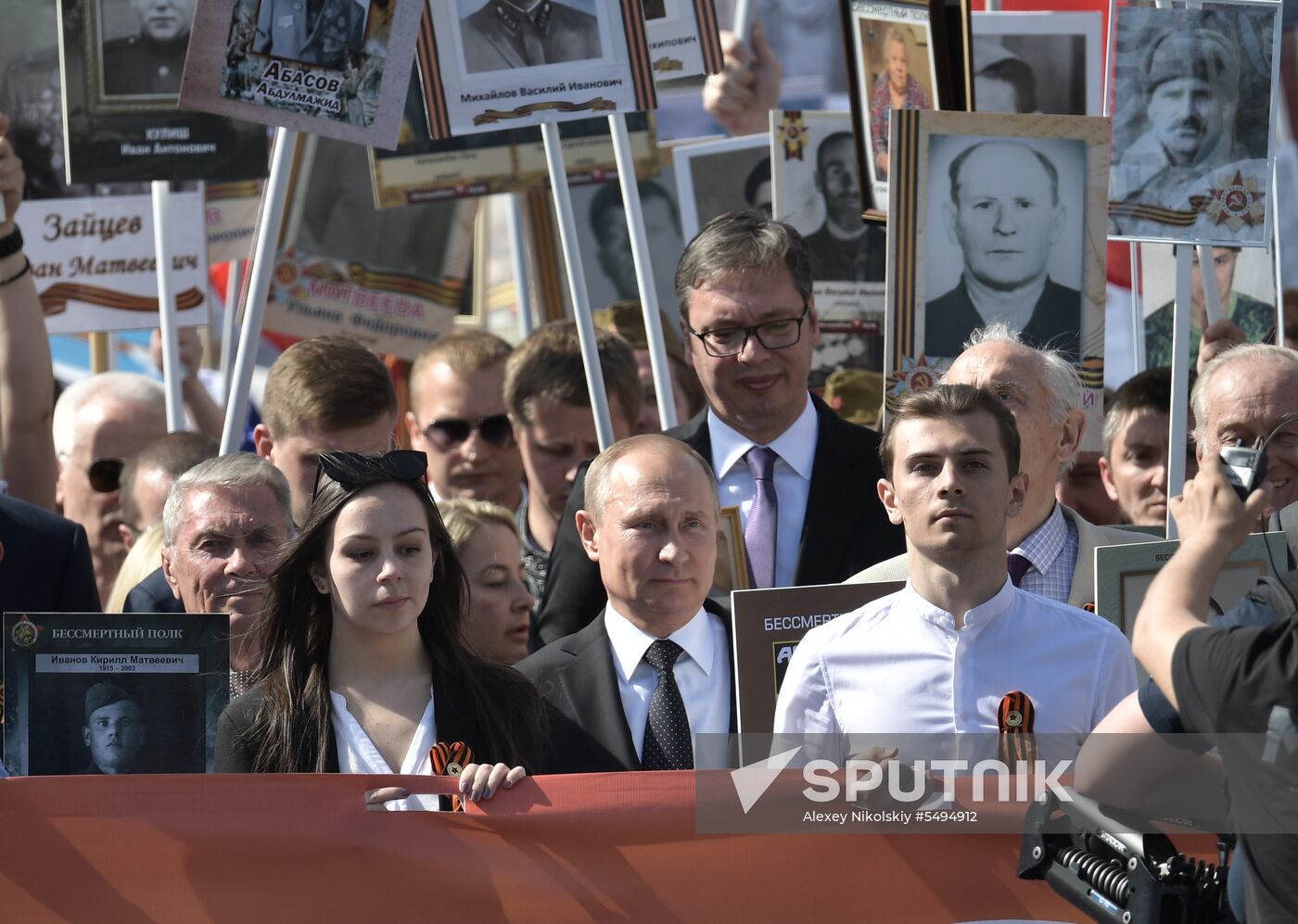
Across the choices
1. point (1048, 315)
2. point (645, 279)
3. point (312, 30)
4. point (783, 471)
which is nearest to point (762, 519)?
point (783, 471)

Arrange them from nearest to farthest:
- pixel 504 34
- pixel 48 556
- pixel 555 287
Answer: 1. pixel 48 556
2. pixel 504 34
3. pixel 555 287

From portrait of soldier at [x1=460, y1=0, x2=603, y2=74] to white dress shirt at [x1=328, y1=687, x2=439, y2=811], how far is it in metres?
2.25

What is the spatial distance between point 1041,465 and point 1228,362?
74 cm

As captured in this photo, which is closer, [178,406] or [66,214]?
[178,406]

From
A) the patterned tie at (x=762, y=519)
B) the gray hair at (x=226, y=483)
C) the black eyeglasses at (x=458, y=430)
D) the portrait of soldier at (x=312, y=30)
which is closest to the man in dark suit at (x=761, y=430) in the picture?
the patterned tie at (x=762, y=519)

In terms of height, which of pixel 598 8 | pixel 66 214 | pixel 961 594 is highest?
pixel 598 8

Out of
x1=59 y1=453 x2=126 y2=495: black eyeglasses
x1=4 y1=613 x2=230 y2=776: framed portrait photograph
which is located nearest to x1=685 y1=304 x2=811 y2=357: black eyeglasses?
x1=4 y1=613 x2=230 y2=776: framed portrait photograph

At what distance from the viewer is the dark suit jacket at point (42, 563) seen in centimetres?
448

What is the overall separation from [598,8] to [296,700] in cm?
244

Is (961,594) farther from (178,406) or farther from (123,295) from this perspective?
(123,295)

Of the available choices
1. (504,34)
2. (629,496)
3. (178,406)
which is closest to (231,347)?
(178,406)

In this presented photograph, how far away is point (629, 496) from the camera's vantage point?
13.7 feet

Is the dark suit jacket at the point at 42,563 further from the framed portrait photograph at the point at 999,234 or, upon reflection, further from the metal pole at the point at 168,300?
the framed portrait photograph at the point at 999,234

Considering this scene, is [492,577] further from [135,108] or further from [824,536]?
[135,108]
